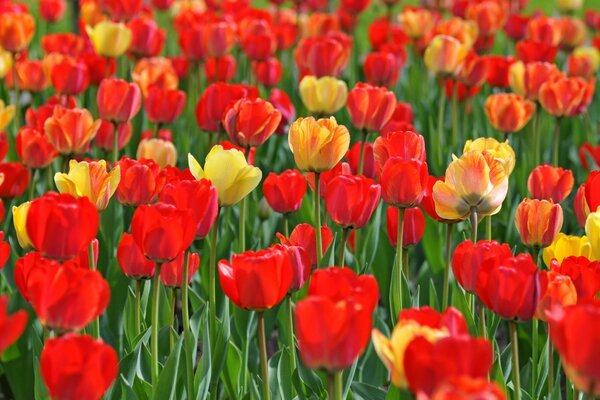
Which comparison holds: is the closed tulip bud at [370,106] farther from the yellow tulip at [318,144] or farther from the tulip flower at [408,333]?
the tulip flower at [408,333]

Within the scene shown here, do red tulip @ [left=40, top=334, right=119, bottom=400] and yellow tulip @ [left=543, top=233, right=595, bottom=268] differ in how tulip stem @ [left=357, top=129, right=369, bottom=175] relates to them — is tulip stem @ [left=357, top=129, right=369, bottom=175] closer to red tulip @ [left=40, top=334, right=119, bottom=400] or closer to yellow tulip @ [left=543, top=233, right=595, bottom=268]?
yellow tulip @ [left=543, top=233, right=595, bottom=268]

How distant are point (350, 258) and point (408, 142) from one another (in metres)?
0.64

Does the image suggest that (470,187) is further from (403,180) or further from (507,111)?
(507,111)

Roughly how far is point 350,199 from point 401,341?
34.4 inches

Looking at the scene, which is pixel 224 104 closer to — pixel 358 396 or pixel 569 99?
pixel 569 99

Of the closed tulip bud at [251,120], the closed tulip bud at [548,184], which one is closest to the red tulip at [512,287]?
the closed tulip bud at [548,184]

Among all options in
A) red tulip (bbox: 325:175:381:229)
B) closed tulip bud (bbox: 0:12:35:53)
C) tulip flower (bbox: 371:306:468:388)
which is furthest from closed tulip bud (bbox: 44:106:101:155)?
tulip flower (bbox: 371:306:468:388)

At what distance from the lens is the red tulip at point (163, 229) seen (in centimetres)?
178

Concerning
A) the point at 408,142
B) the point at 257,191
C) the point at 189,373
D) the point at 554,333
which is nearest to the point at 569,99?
the point at 257,191

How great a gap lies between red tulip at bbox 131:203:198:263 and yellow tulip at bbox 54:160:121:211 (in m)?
0.39

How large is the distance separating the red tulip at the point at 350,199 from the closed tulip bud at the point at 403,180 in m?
0.05

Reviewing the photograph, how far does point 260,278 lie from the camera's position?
1.67 m

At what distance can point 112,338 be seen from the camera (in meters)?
2.72

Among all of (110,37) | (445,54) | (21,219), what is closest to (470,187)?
(21,219)
